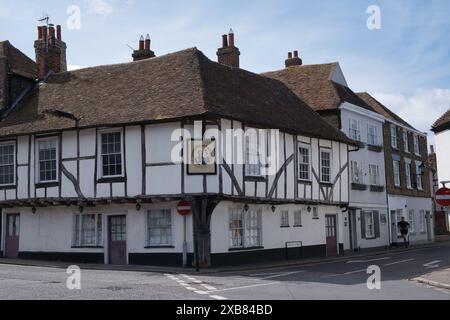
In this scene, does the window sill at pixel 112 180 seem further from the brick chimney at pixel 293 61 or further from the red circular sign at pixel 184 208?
the brick chimney at pixel 293 61

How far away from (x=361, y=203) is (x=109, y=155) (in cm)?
1656

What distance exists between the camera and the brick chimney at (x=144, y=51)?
94.4 feet

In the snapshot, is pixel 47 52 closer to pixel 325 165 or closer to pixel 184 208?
pixel 184 208

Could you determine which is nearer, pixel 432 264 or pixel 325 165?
pixel 432 264

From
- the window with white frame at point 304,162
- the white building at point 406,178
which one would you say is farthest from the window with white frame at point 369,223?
the window with white frame at point 304,162

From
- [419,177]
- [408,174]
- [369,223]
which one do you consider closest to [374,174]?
[369,223]

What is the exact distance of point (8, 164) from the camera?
2545cm

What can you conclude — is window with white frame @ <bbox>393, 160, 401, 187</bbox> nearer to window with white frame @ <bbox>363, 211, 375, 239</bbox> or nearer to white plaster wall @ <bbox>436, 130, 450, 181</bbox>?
window with white frame @ <bbox>363, 211, 375, 239</bbox>

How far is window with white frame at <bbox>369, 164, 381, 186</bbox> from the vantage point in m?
35.7

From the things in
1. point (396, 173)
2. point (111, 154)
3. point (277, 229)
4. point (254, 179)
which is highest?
point (396, 173)

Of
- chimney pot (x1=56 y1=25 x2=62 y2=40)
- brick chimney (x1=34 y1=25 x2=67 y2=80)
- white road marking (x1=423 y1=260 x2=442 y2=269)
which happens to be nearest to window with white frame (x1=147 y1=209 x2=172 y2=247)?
white road marking (x1=423 y1=260 x2=442 y2=269)

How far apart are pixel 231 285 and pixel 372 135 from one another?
22683 millimetres

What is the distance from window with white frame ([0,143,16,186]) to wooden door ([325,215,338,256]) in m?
14.9

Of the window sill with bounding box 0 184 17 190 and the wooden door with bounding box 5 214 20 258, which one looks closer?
the window sill with bounding box 0 184 17 190
